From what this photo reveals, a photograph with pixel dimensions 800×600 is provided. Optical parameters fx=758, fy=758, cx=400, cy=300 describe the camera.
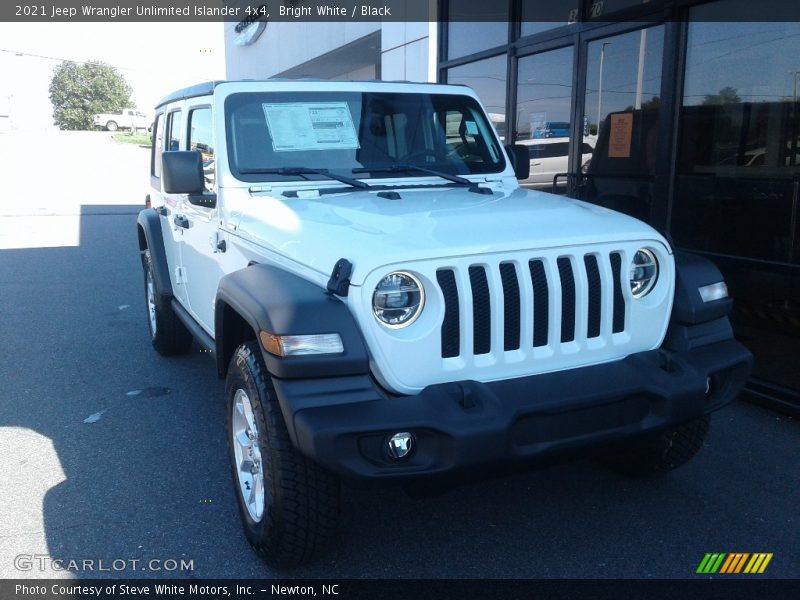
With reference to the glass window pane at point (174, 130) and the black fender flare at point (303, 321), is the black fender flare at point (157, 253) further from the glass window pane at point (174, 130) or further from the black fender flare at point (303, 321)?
the black fender flare at point (303, 321)

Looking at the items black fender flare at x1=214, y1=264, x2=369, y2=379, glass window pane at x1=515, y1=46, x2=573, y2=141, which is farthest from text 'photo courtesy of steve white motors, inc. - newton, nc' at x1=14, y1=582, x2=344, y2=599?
glass window pane at x1=515, y1=46, x2=573, y2=141

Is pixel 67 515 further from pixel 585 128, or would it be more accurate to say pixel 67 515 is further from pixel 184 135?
pixel 585 128

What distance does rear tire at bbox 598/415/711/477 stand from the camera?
3490mm

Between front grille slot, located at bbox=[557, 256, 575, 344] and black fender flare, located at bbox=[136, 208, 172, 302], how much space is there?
10.7 ft

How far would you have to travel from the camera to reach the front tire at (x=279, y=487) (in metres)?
2.70

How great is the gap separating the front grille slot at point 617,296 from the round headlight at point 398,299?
32.6 inches

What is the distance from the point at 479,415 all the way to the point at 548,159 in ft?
18.6

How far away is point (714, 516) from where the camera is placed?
3477mm

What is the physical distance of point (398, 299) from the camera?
2.69 m

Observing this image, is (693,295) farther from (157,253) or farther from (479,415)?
(157,253)

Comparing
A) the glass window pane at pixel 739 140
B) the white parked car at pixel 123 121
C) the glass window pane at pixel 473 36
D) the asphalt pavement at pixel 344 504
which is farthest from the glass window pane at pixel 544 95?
the white parked car at pixel 123 121

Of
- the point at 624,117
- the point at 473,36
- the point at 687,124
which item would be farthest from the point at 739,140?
the point at 473,36

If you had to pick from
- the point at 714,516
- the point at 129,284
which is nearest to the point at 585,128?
the point at 714,516

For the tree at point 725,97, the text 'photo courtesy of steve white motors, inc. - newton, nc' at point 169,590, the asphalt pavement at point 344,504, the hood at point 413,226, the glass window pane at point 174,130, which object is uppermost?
the tree at point 725,97
